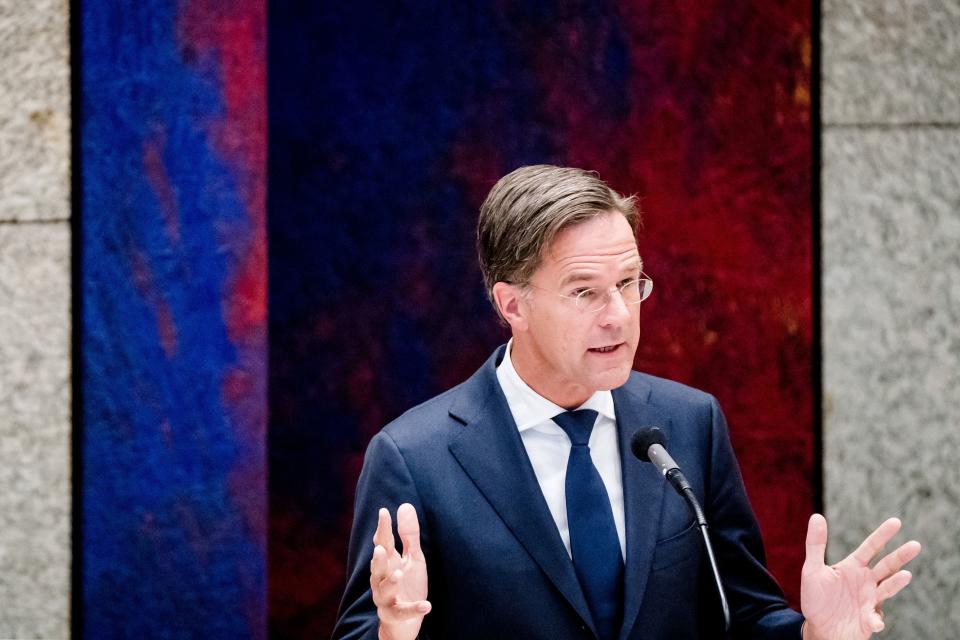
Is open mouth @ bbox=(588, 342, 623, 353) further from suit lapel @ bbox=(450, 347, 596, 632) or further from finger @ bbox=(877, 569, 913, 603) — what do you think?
finger @ bbox=(877, 569, 913, 603)

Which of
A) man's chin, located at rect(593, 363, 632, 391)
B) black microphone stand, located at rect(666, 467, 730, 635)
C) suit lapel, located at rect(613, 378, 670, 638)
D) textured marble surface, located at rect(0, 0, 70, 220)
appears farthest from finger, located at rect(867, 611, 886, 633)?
textured marble surface, located at rect(0, 0, 70, 220)

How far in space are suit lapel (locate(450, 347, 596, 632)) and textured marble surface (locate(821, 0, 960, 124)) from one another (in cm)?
186

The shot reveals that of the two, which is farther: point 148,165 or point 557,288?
point 148,165

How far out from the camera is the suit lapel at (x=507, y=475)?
226cm

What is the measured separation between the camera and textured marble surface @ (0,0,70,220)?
3379 mm

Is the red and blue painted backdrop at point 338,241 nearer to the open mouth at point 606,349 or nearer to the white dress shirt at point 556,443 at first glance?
the white dress shirt at point 556,443

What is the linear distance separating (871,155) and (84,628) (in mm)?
3318

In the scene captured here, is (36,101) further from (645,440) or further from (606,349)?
(645,440)

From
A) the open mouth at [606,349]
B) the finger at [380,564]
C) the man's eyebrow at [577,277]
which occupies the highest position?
the man's eyebrow at [577,277]

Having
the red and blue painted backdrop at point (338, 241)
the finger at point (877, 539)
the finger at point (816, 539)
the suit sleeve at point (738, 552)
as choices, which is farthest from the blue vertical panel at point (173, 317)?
the finger at point (877, 539)

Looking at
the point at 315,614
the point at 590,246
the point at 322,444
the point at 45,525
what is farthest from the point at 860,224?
the point at 45,525

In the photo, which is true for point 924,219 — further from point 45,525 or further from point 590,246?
point 45,525

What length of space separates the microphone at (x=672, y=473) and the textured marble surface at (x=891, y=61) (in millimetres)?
1914

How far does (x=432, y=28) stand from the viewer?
11.3 ft
